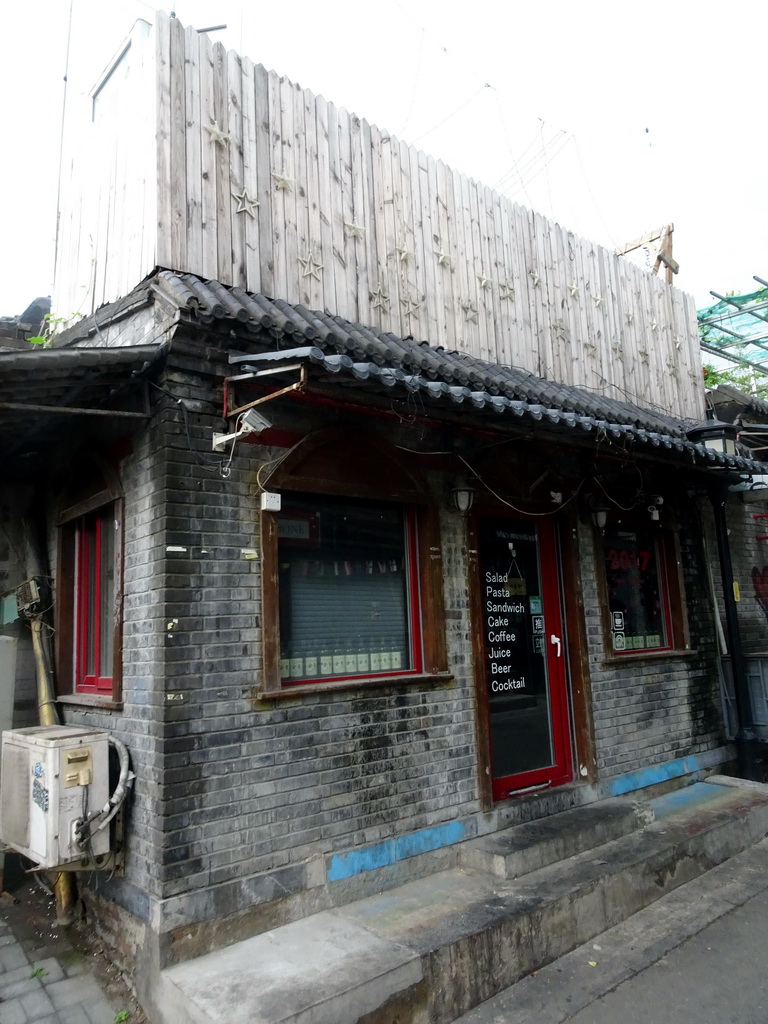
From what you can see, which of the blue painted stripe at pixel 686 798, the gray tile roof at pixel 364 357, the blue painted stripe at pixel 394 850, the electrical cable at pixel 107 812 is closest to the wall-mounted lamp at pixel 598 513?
Answer: the gray tile roof at pixel 364 357

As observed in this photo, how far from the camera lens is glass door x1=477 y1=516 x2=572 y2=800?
611cm

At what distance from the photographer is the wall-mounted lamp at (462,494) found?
5809 millimetres

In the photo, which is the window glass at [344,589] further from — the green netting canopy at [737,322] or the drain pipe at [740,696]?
the green netting canopy at [737,322]

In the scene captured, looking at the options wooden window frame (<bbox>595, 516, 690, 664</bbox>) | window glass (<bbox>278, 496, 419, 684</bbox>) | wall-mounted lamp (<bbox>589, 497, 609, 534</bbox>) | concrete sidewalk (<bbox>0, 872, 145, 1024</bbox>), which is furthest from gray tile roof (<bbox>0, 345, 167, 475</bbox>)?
wooden window frame (<bbox>595, 516, 690, 664</bbox>)

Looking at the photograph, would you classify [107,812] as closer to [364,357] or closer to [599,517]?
[364,357]

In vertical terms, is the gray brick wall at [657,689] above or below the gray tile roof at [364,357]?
below

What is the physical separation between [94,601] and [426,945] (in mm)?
3302

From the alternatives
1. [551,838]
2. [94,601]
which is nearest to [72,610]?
[94,601]

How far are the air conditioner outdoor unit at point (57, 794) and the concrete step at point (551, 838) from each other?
8.35 feet

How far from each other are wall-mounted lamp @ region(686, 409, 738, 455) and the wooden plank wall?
1280 millimetres

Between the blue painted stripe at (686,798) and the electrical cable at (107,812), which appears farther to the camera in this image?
the blue painted stripe at (686,798)

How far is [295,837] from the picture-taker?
14.6 feet

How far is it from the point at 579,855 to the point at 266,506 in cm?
355

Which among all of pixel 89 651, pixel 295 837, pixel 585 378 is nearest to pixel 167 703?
pixel 295 837
